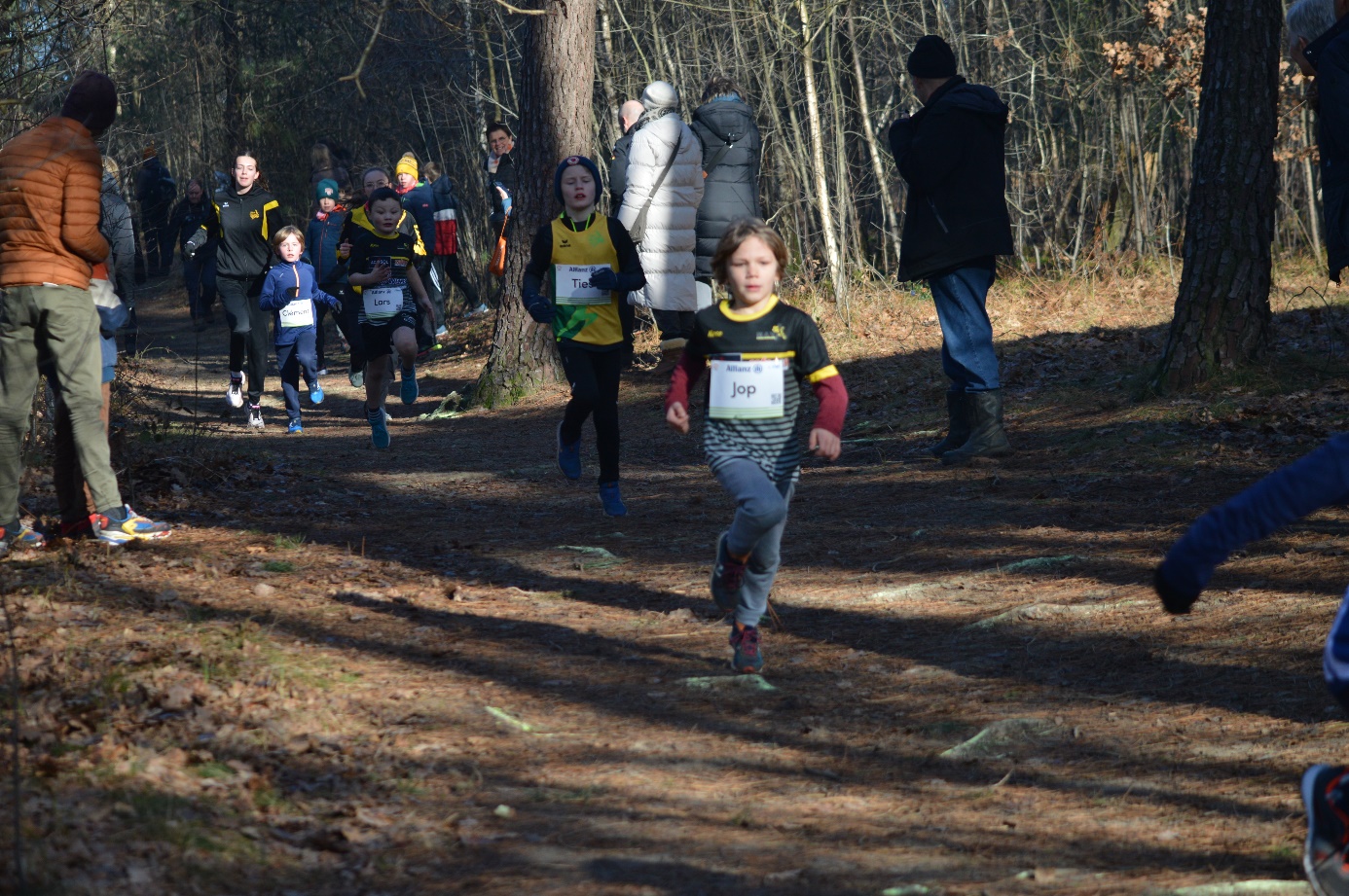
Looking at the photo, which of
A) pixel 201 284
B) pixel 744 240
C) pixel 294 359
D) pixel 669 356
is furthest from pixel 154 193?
pixel 744 240

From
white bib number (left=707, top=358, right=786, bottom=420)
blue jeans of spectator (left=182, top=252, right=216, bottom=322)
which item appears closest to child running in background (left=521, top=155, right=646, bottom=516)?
white bib number (left=707, top=358, right=786, bottom=420)

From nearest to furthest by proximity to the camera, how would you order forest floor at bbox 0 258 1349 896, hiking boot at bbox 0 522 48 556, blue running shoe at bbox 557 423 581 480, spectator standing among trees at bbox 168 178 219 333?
forest floor at bbox 0 258 1349 896
hiking boot at bbox 0 522 48 556
blue running shoe at bbox 557 423 581 480
spectator standing among trees at bbox 168 178 219 333

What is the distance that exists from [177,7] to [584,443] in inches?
853

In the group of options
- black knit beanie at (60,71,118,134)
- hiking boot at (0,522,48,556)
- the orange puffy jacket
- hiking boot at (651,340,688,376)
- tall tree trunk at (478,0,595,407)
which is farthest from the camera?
tall tree trunk at (478,0,595,407)

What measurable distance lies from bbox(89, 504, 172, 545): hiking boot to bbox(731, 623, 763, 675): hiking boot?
3.49 m

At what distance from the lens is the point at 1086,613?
6.12m

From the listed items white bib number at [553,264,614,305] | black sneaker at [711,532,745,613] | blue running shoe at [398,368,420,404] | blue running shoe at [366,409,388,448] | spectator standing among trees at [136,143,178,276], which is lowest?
black sneaker at [711,532,745,613]

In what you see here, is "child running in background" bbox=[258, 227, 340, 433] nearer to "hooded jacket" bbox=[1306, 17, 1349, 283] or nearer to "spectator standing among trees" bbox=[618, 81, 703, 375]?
"spectator standing among trees" bbox=[618, 81, 703, 375]

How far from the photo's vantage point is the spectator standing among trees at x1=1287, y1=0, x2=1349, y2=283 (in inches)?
226

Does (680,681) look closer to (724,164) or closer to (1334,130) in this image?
(1334,130)

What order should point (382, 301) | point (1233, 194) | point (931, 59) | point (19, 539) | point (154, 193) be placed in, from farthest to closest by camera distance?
point (154, 193), point (382, 301), point (1233, 194), point (931, 59), point (19, 539)

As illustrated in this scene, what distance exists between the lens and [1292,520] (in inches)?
127

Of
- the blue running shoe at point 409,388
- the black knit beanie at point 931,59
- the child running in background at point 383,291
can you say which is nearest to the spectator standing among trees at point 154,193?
the blue running shoe at point 409,388

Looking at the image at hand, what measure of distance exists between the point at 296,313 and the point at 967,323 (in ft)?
23.1
